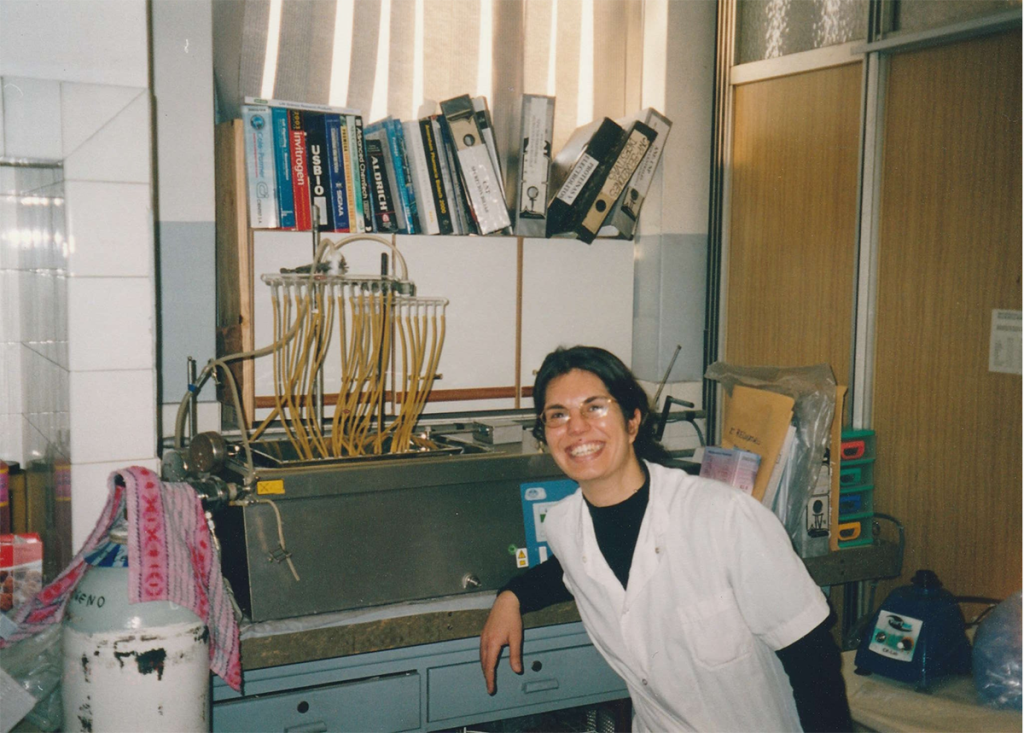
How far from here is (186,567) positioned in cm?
140

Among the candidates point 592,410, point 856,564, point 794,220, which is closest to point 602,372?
point 592,410

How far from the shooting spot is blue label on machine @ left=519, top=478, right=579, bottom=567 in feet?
5.78

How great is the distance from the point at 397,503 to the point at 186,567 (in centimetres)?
41

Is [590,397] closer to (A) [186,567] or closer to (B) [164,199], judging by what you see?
(A) [186,567]

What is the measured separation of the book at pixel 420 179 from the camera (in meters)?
2.14

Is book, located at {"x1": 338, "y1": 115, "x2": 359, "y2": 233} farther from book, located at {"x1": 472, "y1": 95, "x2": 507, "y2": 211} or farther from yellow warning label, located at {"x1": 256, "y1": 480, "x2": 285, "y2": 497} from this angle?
yellow warning label, located at {"x1": 256, "y1": 480, "x2": 285, "y2": 497}

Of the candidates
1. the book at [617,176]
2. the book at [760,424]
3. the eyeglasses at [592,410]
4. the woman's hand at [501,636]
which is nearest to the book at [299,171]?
the book at [617,176]

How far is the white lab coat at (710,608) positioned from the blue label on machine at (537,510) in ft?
1.09

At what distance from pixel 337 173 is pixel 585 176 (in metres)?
0.68

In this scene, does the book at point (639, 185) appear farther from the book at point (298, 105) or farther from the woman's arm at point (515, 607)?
the woman's arm at point (515, 607)

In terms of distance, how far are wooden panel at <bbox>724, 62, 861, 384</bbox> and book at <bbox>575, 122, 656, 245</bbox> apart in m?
0.39

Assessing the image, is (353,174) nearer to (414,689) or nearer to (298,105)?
(298,105)

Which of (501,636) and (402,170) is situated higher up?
(402,170)

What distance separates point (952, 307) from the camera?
200 cm
